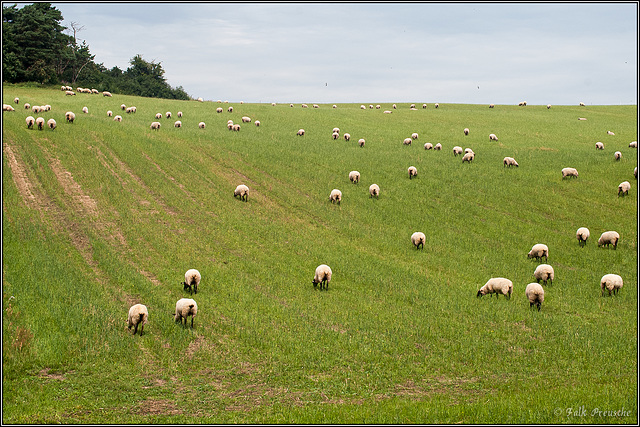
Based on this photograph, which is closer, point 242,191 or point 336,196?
point 242,191

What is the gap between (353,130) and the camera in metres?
60.3

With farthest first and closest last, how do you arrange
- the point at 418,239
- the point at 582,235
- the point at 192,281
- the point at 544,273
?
the point at 582,235 < the point at 418,239 < the point at 544,273 < the point at 192,281

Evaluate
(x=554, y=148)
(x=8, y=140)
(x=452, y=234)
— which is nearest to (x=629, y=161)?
(x=554, y=148)

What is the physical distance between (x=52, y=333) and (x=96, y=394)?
428cm

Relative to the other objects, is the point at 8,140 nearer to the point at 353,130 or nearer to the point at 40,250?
the point at 40,250

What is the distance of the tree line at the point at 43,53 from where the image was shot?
75.1 m

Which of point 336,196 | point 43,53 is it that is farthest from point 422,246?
point 43,53

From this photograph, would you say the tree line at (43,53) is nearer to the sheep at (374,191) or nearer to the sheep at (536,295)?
the sheep at (374,191)

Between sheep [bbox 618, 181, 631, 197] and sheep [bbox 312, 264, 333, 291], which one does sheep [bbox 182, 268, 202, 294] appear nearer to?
sheep [bbox 312, 264, 333, 291]

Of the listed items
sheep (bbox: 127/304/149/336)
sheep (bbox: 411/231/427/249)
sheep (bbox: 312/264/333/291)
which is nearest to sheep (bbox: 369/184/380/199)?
sheep (bbox: 411/231/427/249)

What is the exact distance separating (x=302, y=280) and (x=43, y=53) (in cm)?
6949

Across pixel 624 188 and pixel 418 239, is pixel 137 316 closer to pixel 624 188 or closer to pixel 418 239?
pixel 418 239

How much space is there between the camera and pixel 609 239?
3108cm

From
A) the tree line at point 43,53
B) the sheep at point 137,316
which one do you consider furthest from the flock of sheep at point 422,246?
the tree line at point 43,53
